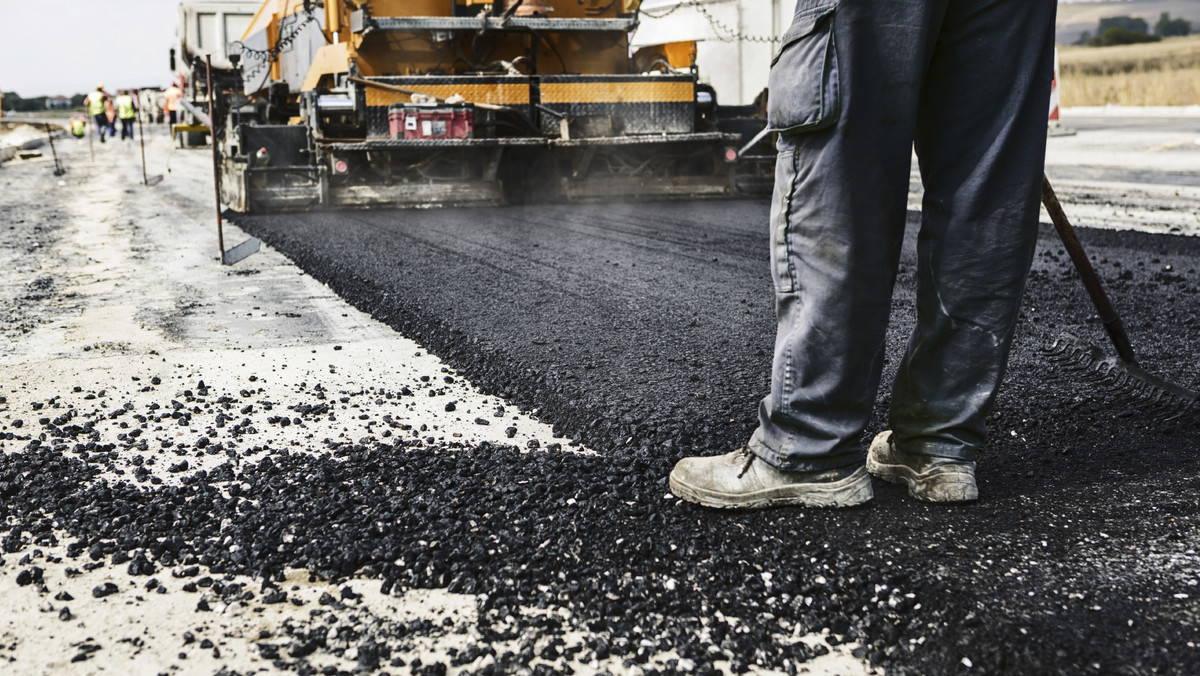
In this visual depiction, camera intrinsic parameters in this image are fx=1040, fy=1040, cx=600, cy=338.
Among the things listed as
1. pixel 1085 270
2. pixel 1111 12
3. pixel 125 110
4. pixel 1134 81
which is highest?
pixel 1111 12

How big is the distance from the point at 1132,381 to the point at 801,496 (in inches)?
58.4

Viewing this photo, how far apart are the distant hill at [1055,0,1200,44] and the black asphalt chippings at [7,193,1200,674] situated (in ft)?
432

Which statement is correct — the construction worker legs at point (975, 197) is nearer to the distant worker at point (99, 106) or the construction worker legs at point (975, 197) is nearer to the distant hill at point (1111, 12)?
the distant worker at point (99, 106)

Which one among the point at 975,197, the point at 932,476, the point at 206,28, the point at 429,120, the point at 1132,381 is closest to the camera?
the point at 975,197

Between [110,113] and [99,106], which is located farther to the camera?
[110,113]

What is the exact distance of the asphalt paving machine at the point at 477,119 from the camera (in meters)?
9.27

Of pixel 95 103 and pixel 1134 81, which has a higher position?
pixel 1134 81

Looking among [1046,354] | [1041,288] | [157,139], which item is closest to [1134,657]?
[1046,354]

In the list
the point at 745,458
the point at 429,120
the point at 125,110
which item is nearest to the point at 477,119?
the point at 429,120

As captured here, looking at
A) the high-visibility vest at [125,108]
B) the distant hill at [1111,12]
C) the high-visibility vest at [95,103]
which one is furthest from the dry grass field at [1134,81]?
the distant hill at [1111,12]

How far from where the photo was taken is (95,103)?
28.1 m

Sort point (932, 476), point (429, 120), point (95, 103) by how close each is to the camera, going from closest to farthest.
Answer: point (932, 476) < point (429, 120) < point (95, 103)

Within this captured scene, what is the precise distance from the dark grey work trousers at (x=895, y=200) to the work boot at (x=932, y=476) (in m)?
0.04

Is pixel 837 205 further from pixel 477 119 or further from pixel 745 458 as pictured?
pixel 477 119
